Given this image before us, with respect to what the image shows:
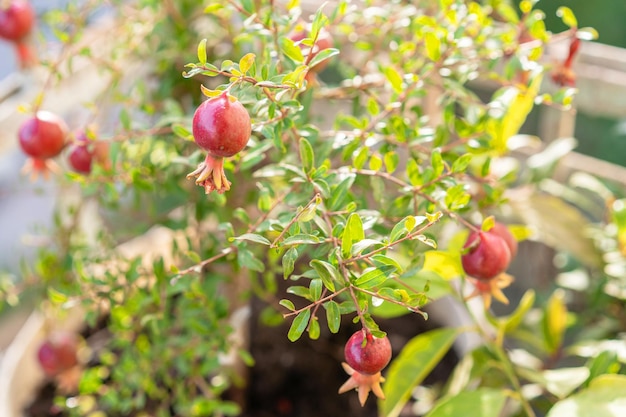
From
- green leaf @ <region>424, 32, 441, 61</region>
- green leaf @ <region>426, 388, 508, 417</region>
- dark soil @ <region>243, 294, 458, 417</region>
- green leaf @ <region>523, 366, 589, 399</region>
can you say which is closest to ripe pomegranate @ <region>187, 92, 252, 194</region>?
green leaf @ <region>424, 32, 441, 61</region>

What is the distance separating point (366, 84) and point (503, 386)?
0.39 meters

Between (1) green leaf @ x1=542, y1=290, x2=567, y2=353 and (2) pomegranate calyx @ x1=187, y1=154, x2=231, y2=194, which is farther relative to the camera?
(1) green leaf @ x1=542, y1=290, x2=567, y2=353

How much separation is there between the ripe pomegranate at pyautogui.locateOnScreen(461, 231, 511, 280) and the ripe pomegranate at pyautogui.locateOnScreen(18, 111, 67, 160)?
0.39 m

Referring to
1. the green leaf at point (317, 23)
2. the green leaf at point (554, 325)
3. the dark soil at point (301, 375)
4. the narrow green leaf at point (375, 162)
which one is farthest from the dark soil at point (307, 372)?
the green leaf at point (317, 23)

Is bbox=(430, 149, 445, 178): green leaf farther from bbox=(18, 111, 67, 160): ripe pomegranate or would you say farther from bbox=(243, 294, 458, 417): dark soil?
bbox=(243, 294, 458, 417): dark soil

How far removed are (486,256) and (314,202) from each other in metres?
0.14

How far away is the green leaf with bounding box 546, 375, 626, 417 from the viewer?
22.5 inches

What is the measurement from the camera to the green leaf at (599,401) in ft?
1.87

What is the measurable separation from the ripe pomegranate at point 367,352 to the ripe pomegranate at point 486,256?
0.12 meters

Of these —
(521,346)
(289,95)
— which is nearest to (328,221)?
(289,95)

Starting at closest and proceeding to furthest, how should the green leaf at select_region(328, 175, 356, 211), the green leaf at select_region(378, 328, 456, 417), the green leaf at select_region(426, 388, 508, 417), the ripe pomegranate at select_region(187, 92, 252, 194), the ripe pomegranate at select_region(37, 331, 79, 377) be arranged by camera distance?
1. the ripe pomegranate at select_region(187, 92, 252, 194)
2. the green leaf at select_region(328, 175, 356, 211)
3. the green leaf at select_region(426, 388, 508, 417)
4. the green leaf at select_region(378, 328, 456, 417)
5. the ripe pomegranate at select_region(37, 331, 79, 377)

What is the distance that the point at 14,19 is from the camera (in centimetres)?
89

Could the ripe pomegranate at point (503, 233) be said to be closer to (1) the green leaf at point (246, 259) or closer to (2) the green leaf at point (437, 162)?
(2) the green leaf at point (437, 162)

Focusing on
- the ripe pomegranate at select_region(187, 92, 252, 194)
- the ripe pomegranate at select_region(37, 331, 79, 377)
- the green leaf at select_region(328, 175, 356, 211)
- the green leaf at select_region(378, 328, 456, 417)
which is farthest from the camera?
the ripe pomegranate at select_region(37, 331, 79, 377)
